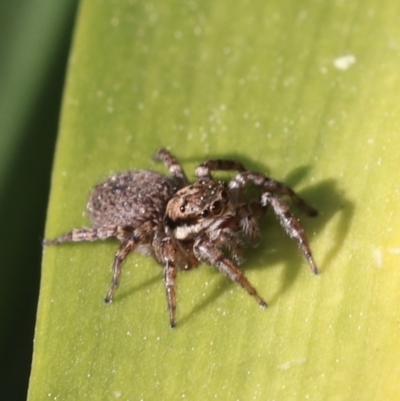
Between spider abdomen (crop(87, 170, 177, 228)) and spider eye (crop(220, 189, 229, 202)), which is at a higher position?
spider eye (crop(220, 189, 229, 202))

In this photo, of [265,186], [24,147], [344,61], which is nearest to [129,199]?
[265,186]

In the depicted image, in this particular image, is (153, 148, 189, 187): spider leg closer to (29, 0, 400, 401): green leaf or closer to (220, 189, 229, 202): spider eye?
(29, 0, 400, 401): green leaf

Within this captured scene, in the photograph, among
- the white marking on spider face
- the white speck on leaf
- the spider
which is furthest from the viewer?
the white speck on leaf

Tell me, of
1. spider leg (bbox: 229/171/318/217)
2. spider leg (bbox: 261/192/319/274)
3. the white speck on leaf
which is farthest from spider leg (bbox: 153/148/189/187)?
the white speck on leaf

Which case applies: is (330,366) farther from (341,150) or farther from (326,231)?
(341,150)

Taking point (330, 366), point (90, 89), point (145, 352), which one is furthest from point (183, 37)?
point (330, 366)

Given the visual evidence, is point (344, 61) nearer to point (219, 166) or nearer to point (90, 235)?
point (219, 166)

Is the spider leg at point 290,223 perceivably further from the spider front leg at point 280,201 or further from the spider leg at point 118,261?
the spider leg at point 118,261
